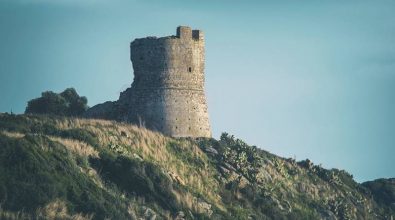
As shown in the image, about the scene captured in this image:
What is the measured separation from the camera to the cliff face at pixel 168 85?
2472 inches

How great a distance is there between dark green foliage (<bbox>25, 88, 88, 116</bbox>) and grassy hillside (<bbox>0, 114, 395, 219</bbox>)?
13940 mm

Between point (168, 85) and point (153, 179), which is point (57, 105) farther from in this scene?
point (153, 179)

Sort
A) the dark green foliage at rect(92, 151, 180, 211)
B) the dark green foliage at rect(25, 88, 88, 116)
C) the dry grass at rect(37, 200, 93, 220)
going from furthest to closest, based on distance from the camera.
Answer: the dark green foliage at rect(25, 88, 88, 116) < the dark green foliage at rect(92, 151, 180, 211) < the dry grass at rect(37, 200, 93, 220)

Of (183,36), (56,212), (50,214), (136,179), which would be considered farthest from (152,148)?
(50,214)

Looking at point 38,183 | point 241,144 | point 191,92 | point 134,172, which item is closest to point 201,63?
point 191,92

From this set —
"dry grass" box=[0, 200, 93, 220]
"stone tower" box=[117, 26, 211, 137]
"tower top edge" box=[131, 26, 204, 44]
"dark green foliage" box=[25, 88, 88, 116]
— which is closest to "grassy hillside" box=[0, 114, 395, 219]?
"dry grass" box=[0, 200, 93, 220]

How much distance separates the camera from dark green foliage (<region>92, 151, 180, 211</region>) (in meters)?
43.8

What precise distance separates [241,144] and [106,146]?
56.9 ft

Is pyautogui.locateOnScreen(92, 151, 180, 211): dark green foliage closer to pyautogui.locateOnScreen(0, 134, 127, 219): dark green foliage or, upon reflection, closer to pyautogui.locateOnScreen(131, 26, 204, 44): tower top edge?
pyautogui.locateOnScreen(0, 134, 127, 219): dark green foliage

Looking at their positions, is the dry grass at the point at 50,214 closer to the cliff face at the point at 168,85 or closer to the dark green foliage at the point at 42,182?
the dark green foliage at the point at 42,182

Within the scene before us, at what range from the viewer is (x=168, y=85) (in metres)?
62.8

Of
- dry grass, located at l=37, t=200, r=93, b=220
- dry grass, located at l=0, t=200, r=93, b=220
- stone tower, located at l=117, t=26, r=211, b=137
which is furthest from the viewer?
stone tower, located at l=117, t=26, r=211, b=137

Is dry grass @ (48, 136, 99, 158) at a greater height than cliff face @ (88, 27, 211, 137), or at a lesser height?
lesser

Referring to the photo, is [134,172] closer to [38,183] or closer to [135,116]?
[38,183]
